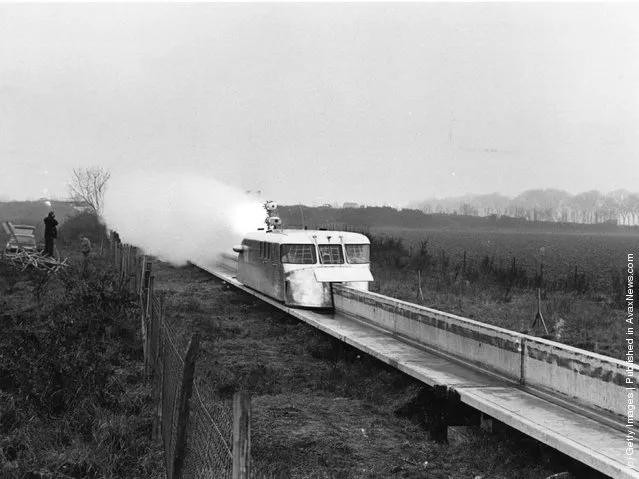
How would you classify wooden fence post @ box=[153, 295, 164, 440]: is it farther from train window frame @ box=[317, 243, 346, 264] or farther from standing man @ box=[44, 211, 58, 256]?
standing man @ box=[44, 211, 58, 256]

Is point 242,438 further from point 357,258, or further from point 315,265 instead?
point 357,258

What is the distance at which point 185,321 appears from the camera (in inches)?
672

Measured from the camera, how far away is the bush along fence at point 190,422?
11.1 ft

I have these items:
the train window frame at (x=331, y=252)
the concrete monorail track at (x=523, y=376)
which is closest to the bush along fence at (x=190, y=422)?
the concrete monorail track at (x=523, y=376)

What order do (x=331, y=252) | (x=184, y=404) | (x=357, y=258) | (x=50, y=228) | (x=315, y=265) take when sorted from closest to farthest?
(x=184, y=404) → (x=315, y=265) → (x=331, y=252) → (x=357, y=258) → (x=50, y=228)

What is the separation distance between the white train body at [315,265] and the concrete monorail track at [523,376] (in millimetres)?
3124

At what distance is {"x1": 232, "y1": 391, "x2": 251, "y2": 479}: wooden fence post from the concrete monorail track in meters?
3.89

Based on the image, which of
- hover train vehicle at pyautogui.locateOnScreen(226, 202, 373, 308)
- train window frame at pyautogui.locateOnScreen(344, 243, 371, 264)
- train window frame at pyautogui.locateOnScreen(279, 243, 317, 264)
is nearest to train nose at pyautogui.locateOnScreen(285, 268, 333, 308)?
hover train vehicle at pyautogui.locateOnScreen(226, 202, 373, 308)

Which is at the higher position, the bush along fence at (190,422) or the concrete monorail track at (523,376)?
the bush along fence at (190,422)

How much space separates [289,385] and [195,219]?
29847 millimetres

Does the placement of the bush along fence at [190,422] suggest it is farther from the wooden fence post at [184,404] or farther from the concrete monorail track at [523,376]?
the concrete monorail track at [523,376]

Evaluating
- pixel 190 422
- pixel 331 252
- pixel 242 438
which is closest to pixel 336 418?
pixel 190 422

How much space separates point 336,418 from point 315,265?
788 cm

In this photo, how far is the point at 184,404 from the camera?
5.32 m
